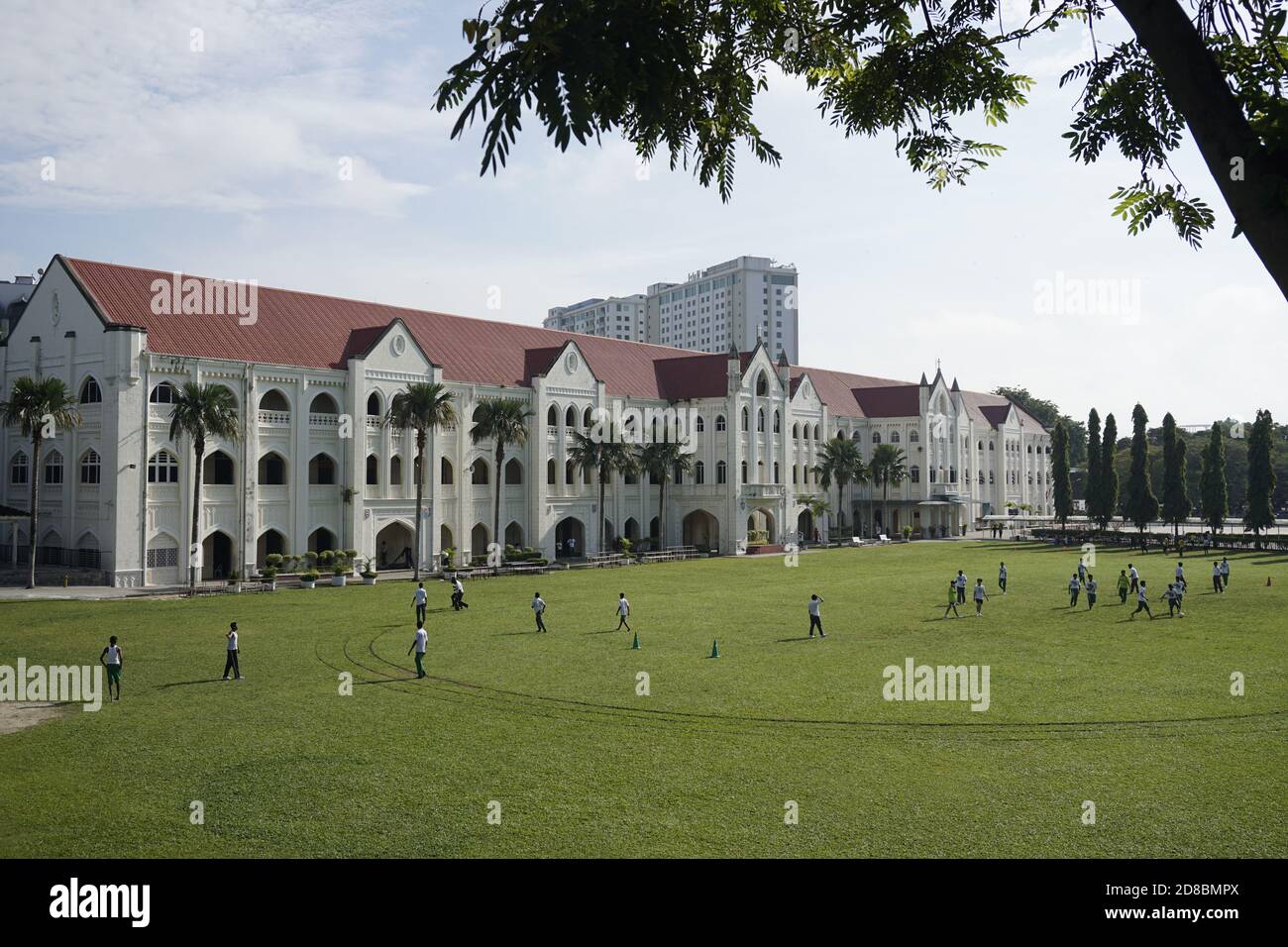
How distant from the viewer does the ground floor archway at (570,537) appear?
70312 mm

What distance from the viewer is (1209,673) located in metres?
24.0

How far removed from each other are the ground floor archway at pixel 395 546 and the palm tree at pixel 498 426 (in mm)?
5674

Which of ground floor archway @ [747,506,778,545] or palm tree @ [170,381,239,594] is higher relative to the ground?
palm tree @ [170,381,239,594]

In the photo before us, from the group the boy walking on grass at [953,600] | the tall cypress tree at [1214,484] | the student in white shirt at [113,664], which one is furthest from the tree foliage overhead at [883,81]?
the tall cypress tree at [1214,484]

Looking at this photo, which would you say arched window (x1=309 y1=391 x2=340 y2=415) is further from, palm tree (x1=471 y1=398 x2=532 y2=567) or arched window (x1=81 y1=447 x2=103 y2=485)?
arched window (x1=81 y1=447 x2=103 y2=485)

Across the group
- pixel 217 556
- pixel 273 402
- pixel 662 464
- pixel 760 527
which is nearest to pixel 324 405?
pixel 273 402

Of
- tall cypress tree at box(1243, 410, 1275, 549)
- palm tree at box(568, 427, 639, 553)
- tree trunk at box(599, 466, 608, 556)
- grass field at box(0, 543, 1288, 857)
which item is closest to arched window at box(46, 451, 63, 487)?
grass field at box(0, 543, 1288, 857)

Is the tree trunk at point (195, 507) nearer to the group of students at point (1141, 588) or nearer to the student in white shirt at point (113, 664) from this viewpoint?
the student in white shirt at point (113, 664)

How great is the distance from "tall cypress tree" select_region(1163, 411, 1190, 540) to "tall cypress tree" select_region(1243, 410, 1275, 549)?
5.39 m

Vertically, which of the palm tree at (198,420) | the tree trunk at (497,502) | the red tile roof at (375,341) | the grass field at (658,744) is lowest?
the grass field at (658,744)

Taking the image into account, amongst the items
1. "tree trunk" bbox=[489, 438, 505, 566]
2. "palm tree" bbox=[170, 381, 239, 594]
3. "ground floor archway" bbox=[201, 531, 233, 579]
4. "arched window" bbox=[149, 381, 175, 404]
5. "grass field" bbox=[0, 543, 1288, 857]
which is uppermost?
"arched window" bbox=[149, 381, 175, 404]

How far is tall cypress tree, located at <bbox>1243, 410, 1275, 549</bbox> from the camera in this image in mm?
73750

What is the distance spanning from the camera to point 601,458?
6794 centimetres
